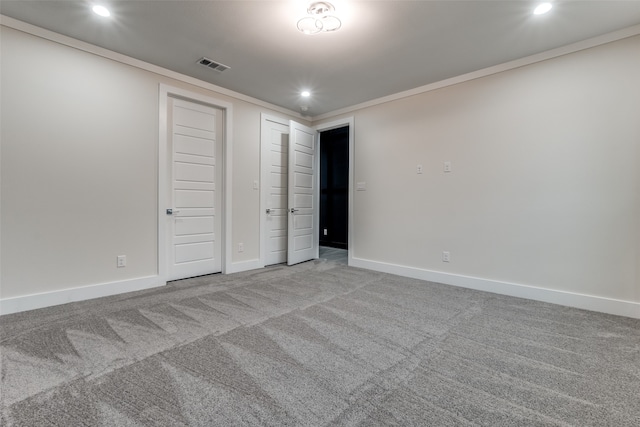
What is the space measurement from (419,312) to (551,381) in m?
1.06

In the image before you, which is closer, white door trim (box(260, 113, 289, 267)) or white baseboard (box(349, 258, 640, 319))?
white baseboard (box(349, 258, 640, 319))

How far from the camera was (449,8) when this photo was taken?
7.06ft

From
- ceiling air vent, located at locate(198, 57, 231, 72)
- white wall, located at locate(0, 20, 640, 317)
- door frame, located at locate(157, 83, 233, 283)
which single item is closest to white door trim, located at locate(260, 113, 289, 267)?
door frame, located at locate(157, 83, 233, 283)

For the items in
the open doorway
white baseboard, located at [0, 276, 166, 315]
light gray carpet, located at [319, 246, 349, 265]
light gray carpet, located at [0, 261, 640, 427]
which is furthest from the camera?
the open doorway

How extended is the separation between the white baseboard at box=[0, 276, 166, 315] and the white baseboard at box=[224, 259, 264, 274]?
0.86 m

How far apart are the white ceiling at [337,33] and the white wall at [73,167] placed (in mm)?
312

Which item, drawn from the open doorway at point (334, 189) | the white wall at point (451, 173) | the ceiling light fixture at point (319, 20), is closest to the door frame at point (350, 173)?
the white wall at point (451, 173)

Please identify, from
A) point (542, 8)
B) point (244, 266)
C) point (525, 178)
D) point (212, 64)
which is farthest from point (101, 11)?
point (525, 178)

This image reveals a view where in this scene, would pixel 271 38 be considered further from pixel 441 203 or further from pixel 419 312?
pixel 419 312

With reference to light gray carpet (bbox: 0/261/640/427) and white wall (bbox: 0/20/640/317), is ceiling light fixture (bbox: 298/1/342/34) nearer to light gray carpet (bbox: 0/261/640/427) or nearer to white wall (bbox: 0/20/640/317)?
white wall (bbox: 0/20/640/317)

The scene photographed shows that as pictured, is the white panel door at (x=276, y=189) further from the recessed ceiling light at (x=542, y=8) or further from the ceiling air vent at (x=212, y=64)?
the recessed ceiling light at (x=542, y=8)

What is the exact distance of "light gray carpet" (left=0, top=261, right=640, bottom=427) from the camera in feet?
4.28

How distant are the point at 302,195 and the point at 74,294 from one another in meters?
3.14

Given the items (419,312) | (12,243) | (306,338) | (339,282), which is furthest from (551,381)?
(12,243)
